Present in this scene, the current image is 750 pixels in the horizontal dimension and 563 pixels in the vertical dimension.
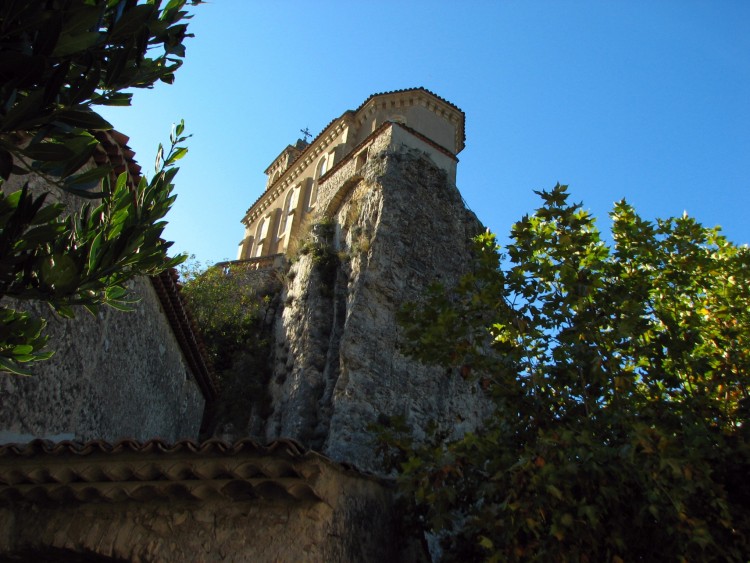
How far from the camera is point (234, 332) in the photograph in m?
19.4

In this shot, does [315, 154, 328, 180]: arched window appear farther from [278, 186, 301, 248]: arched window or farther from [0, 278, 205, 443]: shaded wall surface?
[0, 278, 205, 443]: shaded wall surface

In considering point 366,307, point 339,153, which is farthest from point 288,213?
point 366,307

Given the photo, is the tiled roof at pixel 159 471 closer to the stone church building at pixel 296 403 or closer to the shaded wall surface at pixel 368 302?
the stone church building at pixel 296 403

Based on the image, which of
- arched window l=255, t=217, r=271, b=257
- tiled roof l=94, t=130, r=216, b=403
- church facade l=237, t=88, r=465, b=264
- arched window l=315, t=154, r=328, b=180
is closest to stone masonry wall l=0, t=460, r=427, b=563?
tiled roof l=94, t=130, r=216, b=403

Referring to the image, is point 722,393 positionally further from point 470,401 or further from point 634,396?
point 470,401

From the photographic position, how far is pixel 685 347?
21.8 feet

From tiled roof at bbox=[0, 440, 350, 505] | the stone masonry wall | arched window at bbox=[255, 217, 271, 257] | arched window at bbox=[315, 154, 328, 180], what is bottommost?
the stone masonry wall

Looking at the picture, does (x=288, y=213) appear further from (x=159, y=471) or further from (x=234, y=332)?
(x=159, y=471)

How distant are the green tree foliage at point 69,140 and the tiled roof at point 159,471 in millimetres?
1574

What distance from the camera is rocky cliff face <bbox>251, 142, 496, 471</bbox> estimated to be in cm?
1292

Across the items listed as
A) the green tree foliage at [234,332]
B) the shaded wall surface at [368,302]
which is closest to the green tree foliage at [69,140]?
the shaded wall surface at [368,302]

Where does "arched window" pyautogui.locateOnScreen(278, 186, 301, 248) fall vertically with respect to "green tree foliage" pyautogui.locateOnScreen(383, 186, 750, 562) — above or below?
above

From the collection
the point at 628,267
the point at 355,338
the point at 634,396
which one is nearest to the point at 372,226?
the point at 355,338

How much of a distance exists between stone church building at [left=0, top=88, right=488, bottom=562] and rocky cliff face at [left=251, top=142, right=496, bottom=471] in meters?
0.05
